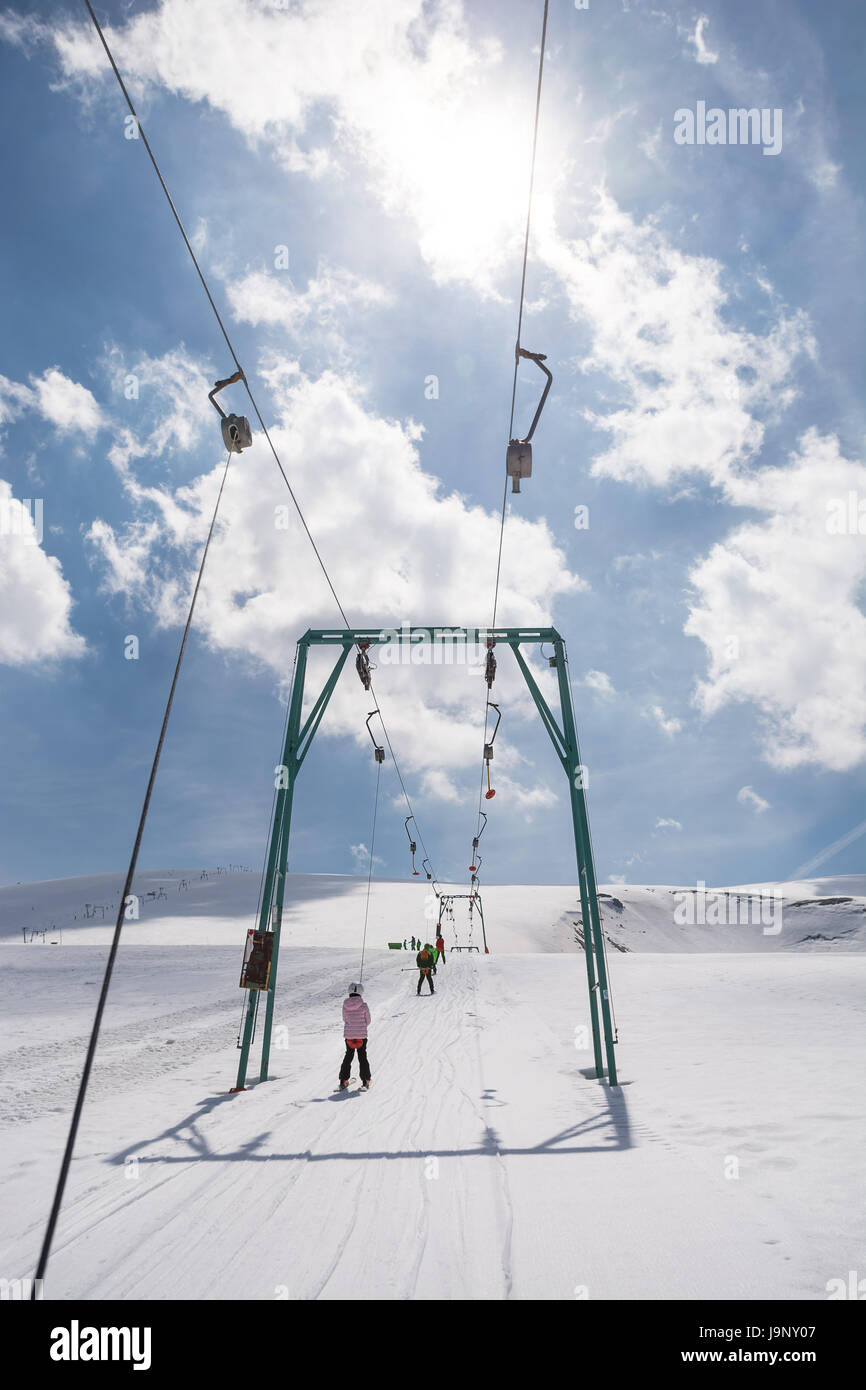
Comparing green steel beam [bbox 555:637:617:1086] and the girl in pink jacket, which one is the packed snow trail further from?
green steel beam [bbox 555:637:617:1086]

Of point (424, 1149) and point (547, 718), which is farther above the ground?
point (547, 718)

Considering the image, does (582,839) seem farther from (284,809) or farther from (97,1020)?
(97,1020)

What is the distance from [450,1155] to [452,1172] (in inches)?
22.2

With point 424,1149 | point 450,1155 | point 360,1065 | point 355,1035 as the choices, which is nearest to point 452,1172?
point 450,1155

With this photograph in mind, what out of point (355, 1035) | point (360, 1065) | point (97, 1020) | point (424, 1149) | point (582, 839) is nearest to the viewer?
point (97, 1020)

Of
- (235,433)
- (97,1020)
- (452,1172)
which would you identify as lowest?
(452,1172)

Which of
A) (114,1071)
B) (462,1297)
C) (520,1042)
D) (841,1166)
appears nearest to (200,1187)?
(462,1297)

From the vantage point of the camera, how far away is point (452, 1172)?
639cm

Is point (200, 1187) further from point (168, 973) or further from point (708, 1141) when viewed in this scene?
point (168, 973)

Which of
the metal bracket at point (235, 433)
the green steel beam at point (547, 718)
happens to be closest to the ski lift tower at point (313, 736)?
the green steel beam at point (547, 718)

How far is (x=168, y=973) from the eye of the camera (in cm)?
2972

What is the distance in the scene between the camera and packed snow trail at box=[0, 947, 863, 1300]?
4324 mm

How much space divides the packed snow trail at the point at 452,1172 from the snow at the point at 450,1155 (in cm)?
3
